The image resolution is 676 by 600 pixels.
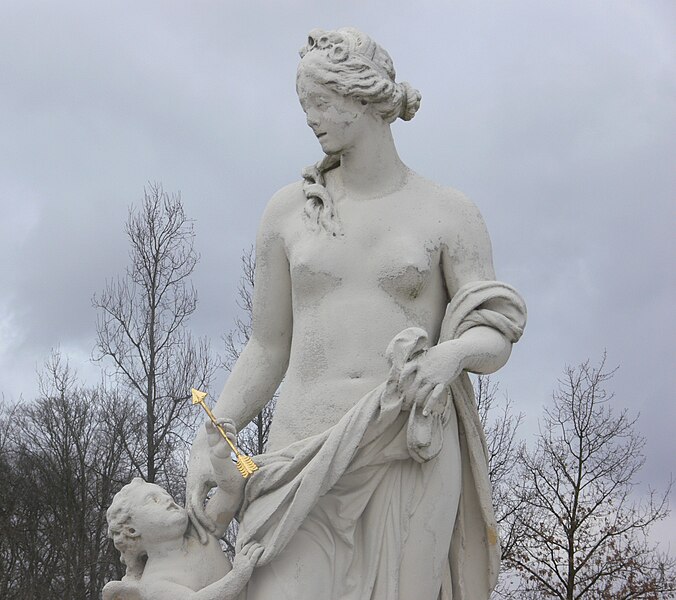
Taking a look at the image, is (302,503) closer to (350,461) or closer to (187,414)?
(350,461)

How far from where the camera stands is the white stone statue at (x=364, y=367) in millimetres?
5539

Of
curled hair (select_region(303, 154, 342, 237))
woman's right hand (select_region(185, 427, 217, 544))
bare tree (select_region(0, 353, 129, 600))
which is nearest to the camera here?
woman's right hand (select_region(185, 427, 217, 544))

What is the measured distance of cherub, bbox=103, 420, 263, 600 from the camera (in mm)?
5559

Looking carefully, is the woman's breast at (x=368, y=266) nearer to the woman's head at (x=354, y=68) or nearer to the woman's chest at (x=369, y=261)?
the woman's chest at (x=369, y=261)

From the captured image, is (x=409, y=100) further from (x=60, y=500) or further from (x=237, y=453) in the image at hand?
(x=60, y=500)

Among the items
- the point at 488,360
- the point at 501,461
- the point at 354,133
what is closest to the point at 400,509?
the point at 488,360

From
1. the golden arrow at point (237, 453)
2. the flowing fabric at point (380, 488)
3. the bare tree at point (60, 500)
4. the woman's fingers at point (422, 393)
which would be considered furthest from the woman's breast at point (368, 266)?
the bare tree at point (60, 500)

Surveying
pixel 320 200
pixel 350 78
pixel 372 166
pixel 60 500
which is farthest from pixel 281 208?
pixel 60 500

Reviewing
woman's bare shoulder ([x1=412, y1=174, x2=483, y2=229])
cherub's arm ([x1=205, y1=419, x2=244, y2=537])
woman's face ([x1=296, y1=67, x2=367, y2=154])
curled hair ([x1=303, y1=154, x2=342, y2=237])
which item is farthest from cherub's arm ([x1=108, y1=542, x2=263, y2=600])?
woman's face ([x1=296, y1=67, x2=367, y2=154])

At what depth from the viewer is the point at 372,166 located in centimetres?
622

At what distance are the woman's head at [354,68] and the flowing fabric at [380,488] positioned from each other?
3.16ft

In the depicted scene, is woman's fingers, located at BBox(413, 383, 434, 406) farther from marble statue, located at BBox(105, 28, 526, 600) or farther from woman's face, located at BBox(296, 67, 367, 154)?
woman's face, located at BBox(296, 67, 367, 154)

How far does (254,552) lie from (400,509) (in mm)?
645

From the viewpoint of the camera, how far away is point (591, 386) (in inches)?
853
